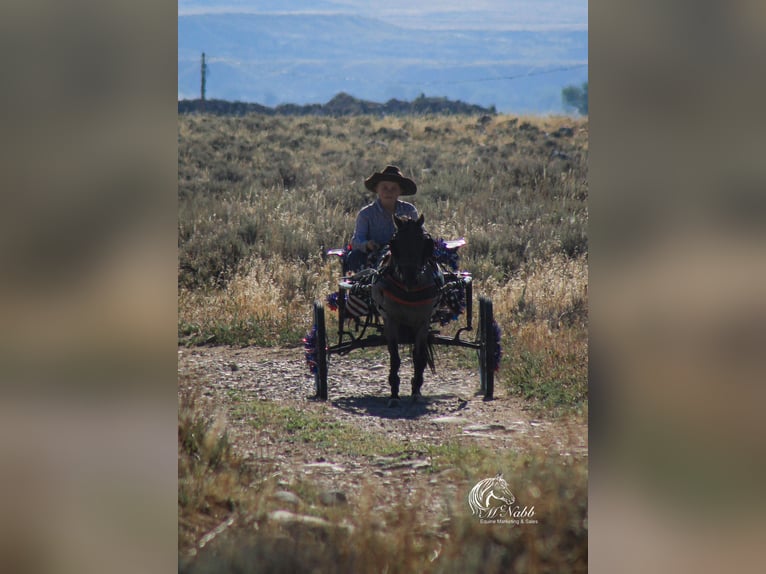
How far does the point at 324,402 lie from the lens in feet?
25.9

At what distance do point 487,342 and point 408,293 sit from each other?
1055 mm

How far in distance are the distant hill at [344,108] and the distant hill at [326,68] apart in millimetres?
385

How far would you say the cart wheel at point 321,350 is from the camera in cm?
779

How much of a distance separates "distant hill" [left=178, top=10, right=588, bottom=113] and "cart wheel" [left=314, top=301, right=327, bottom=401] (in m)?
17.2

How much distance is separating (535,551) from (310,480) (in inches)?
58.6

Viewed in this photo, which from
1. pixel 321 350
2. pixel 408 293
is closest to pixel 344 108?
pixel 321 350

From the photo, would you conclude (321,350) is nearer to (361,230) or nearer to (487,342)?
(361,230)

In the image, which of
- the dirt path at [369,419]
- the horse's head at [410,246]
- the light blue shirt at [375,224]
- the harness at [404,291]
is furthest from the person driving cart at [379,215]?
the dirt path at [369,419]

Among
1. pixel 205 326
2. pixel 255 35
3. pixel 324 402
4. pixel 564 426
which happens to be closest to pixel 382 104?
pixel 255 35

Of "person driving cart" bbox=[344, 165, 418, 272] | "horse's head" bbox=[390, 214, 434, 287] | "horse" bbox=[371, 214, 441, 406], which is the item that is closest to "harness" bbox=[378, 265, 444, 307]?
"horse" bbox=[371, 214, 441, 406]

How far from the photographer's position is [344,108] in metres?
38.3

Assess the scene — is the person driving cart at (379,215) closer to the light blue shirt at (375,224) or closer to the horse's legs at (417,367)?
the light blue shirt at (375,224)
